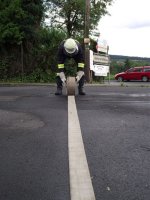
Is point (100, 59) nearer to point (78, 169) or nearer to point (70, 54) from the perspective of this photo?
point (70, 54)

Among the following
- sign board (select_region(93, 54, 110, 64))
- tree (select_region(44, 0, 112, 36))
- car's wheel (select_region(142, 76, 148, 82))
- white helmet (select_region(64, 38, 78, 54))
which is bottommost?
car's wheel (select_region(142, 76, 148, 82))

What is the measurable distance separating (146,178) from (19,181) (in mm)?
1072

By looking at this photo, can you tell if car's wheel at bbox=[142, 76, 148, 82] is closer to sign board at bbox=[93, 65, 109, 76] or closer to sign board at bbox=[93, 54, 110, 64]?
sign board at bbox=[93, 65, 109, 76]

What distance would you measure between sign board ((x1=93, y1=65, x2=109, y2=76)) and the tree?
70.0ft

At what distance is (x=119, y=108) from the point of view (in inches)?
338

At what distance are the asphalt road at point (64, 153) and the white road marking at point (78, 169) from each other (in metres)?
0.05

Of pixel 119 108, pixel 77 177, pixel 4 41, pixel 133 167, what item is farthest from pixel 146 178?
pixel 4 41

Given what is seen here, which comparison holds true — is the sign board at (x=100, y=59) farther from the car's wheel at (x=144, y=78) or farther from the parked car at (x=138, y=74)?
the car's wheel at (x=144, y=78)

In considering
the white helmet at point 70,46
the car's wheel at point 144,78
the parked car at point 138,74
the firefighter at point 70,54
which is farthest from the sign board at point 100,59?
the car's wheel at point 144,78

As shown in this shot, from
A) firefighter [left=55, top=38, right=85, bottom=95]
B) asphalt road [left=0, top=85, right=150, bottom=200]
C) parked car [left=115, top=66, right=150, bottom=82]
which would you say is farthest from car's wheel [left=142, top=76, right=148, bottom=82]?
asphalt road [left=0, top=85, right=150, bottom=200]

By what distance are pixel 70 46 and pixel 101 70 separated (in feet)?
32.5

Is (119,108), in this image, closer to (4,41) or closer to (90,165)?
(90,165)

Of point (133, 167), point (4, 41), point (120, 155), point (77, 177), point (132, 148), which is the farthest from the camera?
point (4, 41)

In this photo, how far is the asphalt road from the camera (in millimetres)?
3438
